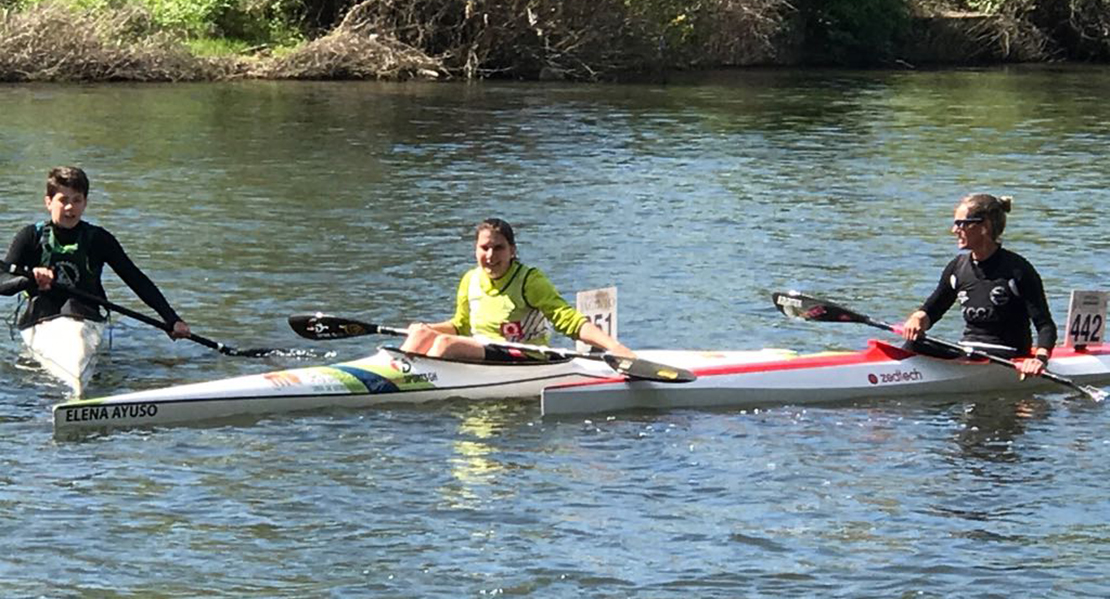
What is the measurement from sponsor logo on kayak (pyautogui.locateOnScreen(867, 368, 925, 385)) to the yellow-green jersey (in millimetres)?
2175

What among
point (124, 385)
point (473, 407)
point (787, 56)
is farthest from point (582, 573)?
point (787, 56)

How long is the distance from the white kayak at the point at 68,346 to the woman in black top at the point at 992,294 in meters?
5.75

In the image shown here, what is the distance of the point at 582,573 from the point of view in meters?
9.45

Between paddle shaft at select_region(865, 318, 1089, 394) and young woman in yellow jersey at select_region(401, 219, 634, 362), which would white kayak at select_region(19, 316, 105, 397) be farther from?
paddle shaft at select_region(865, 318, 1089, 394)

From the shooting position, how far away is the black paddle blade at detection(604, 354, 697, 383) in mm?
12586

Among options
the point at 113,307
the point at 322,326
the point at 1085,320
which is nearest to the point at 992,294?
the point at 1085,320

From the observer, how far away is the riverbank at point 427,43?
38.6 m

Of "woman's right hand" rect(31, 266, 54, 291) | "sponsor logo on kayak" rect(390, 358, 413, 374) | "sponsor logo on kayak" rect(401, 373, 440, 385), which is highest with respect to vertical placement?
"woman's right hand" rect(31, 266, 54, 291)

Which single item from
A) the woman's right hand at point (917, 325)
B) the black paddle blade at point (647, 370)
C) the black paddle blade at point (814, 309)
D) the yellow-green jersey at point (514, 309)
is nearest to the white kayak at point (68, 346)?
the yellow-green jersey at point (514, 309)

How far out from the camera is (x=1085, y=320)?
14.0m

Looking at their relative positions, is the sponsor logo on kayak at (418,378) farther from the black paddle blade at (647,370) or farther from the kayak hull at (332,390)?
the black paddle blade at (647,370)

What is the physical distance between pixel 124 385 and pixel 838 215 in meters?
11.2

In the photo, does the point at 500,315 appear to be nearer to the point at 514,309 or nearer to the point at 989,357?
the point at 514,309

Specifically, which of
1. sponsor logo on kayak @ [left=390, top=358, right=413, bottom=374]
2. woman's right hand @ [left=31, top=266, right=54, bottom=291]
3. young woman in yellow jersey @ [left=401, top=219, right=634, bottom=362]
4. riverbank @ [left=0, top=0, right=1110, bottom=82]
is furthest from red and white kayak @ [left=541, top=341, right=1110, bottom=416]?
riverbank @ [left=0, top=0, right=1110, bottom=82]
